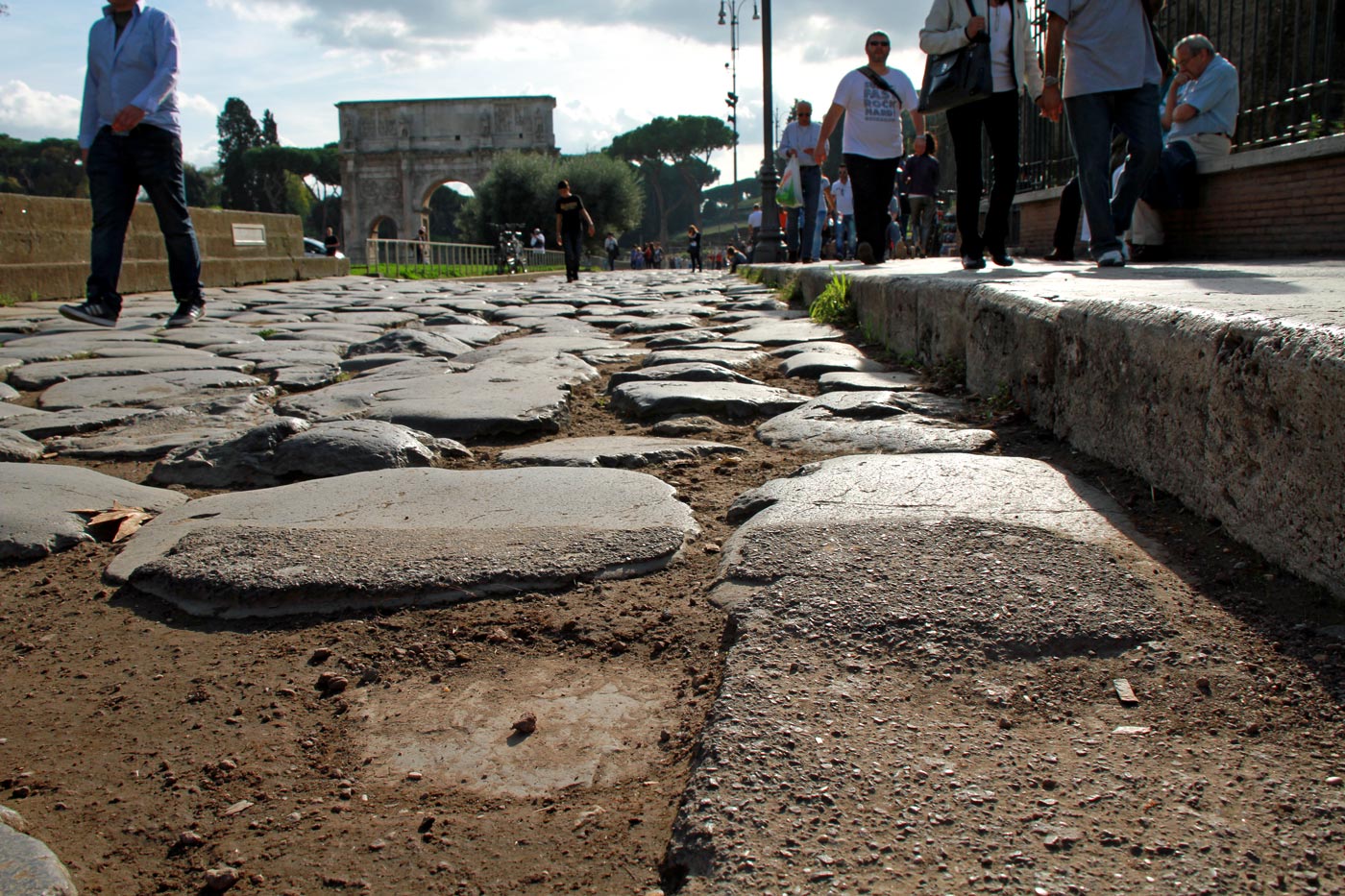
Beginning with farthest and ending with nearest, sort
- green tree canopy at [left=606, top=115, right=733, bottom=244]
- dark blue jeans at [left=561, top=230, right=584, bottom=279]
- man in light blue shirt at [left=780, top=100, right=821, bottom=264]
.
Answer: green tree canopy at [left=606, top=115, right=733, bottom=244], dark blue jeans at [left=561, top=230, right=584, bottom=279], man in light blue shirt at [left=780, top=100, right=821, bottom=264]

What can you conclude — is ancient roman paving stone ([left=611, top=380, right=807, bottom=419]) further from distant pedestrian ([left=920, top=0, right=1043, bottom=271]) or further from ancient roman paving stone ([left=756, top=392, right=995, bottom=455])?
distant pedestrian ([left=920, top=0, right=1043, bottom=271])

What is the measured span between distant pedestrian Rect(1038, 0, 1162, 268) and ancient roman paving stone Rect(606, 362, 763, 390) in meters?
1.68

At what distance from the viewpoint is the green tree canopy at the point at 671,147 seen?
270ft

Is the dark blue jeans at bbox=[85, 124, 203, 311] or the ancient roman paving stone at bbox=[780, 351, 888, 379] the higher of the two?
the dark blue jeans at bbox=[85, 124, 203, 311]

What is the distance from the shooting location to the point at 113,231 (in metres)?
5.11

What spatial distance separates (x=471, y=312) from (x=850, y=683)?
5.86 m

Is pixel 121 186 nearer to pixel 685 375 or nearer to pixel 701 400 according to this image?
pixel 685 375

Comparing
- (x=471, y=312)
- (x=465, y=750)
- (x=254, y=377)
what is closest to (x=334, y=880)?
(x=465, y=750)

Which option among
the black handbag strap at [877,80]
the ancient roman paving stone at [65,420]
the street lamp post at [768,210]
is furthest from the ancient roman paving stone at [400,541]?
the street lamp post at [768,210]

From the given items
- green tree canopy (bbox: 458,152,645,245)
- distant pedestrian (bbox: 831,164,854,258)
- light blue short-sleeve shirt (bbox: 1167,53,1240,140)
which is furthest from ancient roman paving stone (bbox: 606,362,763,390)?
green tree canopy (bbox: 458,152,645,245)

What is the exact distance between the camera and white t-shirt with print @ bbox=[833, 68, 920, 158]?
6.37 metres

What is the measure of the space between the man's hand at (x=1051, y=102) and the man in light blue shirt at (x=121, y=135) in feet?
13.3

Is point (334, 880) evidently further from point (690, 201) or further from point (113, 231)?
point (690, 201)

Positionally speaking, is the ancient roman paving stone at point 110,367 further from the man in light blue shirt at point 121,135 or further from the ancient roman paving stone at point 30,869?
the ancient roman paving stone at point 30,869
